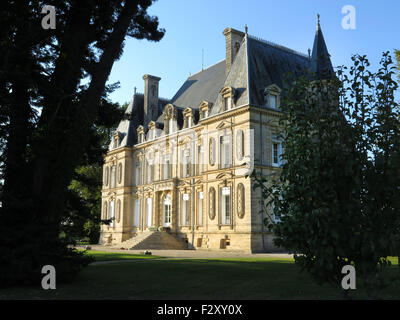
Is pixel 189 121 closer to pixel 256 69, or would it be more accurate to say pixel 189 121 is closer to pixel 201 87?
pixel 201 87

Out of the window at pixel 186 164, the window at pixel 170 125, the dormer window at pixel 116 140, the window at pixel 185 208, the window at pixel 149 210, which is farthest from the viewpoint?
the dormer window at pixel 116 140

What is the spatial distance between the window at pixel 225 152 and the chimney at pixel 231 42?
6785 millimetres

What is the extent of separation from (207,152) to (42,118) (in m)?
21.1

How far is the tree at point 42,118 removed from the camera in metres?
9.47

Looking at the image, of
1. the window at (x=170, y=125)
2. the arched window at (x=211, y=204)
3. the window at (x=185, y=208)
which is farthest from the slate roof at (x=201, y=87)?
the arched window at (x=211, y=204)

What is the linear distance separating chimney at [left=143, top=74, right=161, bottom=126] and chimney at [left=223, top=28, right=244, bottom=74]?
11.1 meters

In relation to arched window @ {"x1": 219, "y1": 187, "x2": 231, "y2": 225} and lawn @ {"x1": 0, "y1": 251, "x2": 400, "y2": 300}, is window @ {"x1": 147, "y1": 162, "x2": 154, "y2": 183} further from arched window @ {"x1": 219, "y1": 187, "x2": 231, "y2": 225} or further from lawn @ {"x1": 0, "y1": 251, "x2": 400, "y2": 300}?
lawn @ {"x1": 0, "y1": 251, "x2": 400, "y2": 300}

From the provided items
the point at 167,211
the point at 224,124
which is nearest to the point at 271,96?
the point at 224,124

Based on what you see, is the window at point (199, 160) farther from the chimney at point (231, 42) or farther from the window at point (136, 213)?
the window at point (136, 213)

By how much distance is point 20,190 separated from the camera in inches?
401
